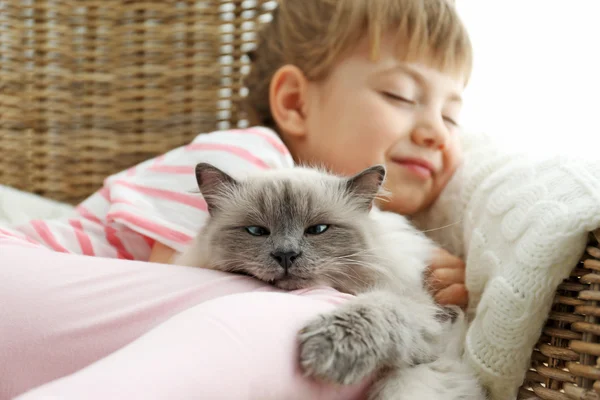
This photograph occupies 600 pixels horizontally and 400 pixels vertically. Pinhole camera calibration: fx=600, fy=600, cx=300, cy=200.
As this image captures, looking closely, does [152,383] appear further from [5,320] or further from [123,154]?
[123,154]

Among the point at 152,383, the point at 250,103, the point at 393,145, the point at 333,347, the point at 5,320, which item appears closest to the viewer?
the point at 152,383

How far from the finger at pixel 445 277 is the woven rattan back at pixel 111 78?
1.08m

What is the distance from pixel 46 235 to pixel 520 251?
1224 mm

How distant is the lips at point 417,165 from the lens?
1713 mm

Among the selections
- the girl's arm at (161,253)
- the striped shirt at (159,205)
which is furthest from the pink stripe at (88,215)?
the girl's arm at (161,253)

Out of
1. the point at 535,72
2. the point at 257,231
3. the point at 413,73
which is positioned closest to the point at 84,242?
the point at 257,231

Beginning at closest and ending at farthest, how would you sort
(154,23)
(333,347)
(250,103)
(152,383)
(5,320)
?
(152,383), (333,347), (5,320), (250,103), (154,23)

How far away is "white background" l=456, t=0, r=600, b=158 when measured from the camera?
177cm

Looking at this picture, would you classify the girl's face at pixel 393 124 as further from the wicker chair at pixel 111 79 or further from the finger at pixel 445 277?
the wicker chair at pixel 111 79

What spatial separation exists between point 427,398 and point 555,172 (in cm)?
58

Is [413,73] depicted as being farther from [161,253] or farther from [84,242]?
[84,242]

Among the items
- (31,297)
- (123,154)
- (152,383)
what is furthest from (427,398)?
(123,154)

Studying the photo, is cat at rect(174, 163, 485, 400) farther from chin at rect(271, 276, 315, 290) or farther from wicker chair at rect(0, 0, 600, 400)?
wicker chair at rect(0, 0, 600, 400)

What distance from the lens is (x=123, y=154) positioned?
7.42 ft
